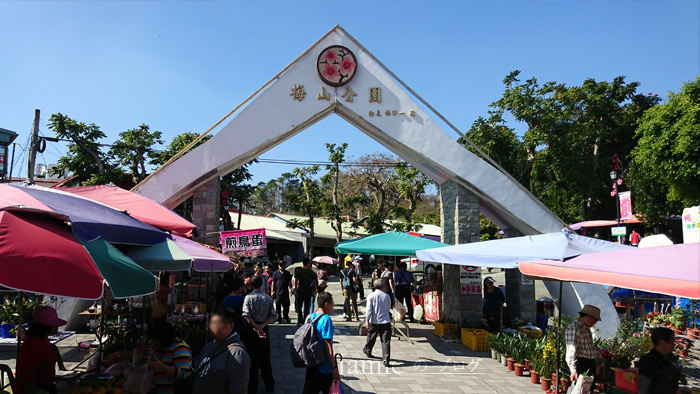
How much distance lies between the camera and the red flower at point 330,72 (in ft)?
40.1

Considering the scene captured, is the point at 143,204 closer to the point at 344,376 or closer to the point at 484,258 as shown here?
the point at 344,376

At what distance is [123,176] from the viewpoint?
19.3 meters

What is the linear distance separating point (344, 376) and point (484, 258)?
318 cm

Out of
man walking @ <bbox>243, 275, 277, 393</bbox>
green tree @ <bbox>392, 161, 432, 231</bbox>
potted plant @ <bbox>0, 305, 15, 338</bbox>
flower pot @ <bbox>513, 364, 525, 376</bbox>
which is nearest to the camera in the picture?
man walking @ <bbox>243, 275, 277, 393</bbox>

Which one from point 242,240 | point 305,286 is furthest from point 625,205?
point 242,240

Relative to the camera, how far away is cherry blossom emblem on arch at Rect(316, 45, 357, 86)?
12.2 metres

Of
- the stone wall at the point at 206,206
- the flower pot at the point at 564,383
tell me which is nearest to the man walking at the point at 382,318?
the flower pot at the point at 564,383

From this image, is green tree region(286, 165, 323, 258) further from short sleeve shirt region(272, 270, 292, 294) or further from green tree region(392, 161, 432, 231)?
short sleeve shirt region(272, 270, 292, 294)

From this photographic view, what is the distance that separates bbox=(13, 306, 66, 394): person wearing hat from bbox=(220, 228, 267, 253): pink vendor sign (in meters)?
6.85

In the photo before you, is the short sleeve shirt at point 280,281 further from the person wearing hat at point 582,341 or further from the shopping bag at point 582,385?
the shopping bag at point 582,385

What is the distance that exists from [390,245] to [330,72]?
476cm

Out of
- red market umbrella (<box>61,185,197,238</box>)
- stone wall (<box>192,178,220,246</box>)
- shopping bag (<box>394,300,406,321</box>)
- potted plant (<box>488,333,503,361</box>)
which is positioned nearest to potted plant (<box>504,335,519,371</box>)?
potted plant (<box>488,333,503,361</box>)

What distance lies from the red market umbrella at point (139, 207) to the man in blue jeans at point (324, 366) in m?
2.98

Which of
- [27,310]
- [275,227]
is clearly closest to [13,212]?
[27,310]
